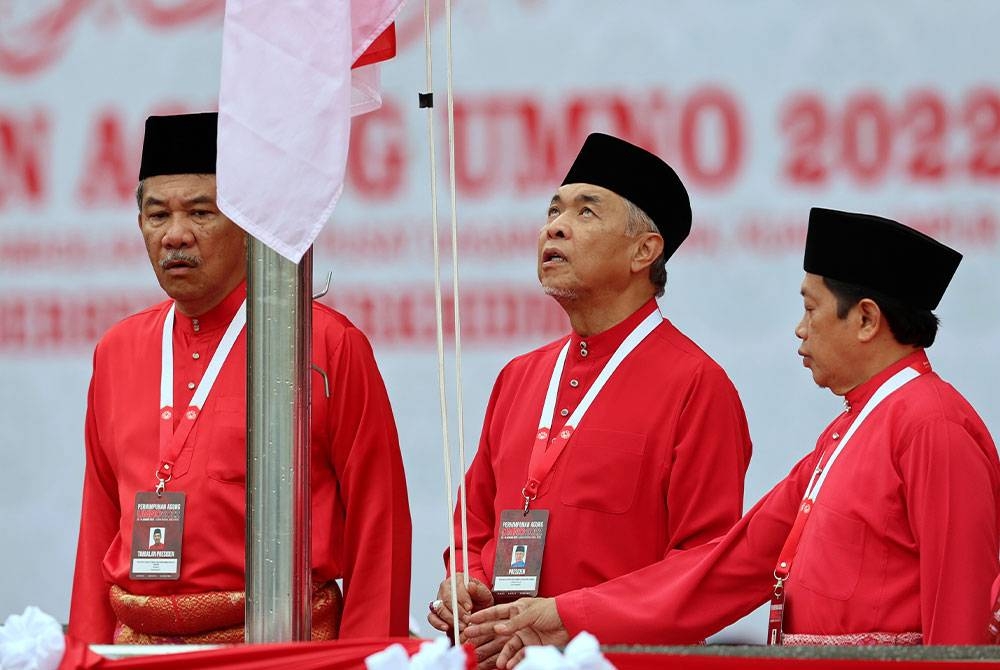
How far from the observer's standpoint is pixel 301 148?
234cm

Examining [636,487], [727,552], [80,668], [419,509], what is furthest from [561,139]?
[80,668]

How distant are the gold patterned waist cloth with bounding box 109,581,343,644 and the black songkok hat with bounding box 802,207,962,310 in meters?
1.12

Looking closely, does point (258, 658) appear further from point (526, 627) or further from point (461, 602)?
point (461, 602)

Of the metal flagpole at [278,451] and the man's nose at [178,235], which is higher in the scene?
the man's nose at [178,235]

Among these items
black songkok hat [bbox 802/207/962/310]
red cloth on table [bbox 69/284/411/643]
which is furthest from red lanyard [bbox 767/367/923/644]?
red cloth on table [bbox 69/284/411/643]

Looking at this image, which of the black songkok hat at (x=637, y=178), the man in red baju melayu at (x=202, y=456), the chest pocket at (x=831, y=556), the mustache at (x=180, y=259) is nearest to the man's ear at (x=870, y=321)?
the chest pocket at (x=831, y=556)

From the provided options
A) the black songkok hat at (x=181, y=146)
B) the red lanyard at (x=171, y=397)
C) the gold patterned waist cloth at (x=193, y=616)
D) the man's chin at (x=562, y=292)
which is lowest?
the gold patterned waist cloth at (x=193, y=616)

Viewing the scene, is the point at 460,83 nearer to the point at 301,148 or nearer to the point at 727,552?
the point at 727,552

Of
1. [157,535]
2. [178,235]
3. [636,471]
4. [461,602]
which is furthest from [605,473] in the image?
[178,235]

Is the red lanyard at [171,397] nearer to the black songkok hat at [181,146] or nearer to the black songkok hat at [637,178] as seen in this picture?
the black songkok hat at [181,146]

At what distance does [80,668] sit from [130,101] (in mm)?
2483

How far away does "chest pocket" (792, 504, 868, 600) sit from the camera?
2.90 meters

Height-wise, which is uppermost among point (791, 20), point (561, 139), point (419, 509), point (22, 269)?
point (791, 20)

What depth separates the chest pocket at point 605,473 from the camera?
3305mm
